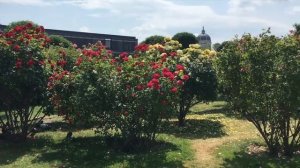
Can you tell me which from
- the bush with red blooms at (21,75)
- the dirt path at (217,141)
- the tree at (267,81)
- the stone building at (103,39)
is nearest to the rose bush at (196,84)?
the dirt path at (217,141)

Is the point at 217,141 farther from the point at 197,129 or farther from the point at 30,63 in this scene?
the point at 30,63

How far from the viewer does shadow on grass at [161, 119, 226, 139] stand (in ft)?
46.6

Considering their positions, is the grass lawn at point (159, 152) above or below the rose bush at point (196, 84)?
below

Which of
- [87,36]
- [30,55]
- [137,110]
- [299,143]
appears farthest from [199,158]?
[87,36]

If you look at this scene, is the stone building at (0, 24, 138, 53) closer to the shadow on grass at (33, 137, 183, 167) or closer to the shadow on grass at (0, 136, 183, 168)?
the shadow on grass at (0, 136, 183, 168)

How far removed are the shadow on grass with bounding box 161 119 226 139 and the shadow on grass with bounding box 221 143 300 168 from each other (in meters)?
2.66

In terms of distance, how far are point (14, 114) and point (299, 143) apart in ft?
26.7

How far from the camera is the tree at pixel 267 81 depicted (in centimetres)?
1038

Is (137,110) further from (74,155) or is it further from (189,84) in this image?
(189,84)

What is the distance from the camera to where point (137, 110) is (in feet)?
36.4

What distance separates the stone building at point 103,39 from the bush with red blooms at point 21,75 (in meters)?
50.4

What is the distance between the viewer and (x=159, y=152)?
447 inches

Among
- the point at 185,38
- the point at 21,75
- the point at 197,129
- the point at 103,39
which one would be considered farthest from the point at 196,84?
the point at 103,39

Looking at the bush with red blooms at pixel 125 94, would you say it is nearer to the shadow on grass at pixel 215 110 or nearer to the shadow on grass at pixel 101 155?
the shadow on grass at pixel 101 155
